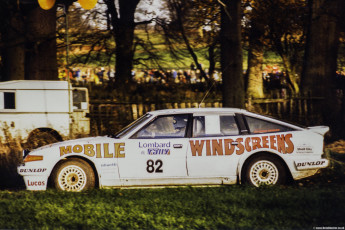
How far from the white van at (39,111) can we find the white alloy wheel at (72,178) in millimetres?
4881

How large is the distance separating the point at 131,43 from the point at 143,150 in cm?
1429

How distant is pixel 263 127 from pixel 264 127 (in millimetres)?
16

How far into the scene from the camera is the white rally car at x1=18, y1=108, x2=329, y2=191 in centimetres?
809

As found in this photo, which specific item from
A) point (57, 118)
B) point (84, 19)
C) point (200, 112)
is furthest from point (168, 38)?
point (200, 112)

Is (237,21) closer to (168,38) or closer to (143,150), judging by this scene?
(143,150)

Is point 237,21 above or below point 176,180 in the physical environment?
above

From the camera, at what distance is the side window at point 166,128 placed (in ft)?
27.3

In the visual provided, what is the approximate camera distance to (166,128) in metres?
8.41

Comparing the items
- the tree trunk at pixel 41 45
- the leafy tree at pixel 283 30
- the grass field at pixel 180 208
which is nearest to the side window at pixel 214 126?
the grass field at pixel 180 208

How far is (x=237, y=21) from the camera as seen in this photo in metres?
11.8

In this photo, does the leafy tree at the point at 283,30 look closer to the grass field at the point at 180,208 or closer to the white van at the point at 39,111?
the white van at the point at 39,111

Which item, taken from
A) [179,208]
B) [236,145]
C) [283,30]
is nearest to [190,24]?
[283,30]

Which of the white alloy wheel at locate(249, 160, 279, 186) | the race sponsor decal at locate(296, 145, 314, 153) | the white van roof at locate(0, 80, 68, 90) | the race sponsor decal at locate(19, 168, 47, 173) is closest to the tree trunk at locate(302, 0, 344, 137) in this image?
the white van roof at locate(0, 80, 68, 90)

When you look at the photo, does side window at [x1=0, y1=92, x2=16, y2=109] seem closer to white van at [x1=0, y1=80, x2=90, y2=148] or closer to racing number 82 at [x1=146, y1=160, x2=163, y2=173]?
white van at [x1=0, y1=80, x2=90, y2=148]
